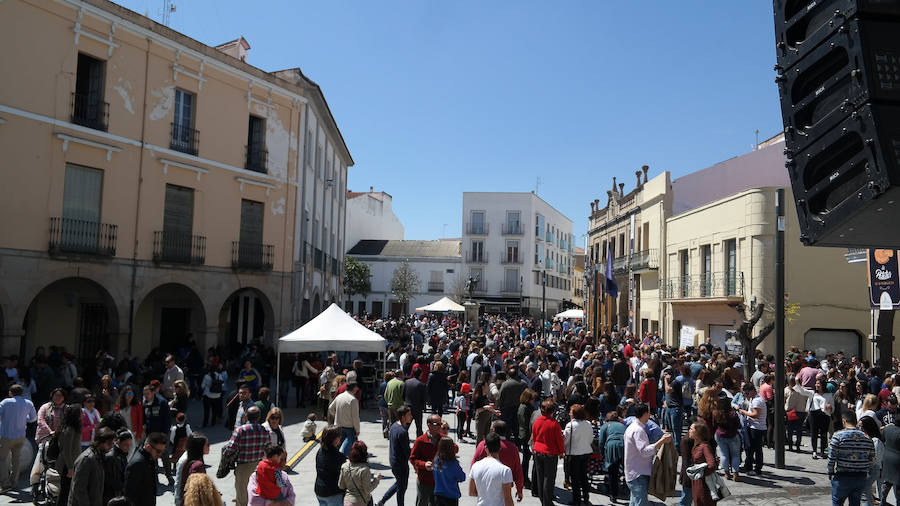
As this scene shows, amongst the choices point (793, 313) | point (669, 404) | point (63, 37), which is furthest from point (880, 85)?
point (793, 313)

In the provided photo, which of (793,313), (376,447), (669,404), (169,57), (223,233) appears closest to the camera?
(669,404)

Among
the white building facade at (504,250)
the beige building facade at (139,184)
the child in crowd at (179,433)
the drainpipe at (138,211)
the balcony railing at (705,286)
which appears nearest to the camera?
the child in crowd at (179,433)

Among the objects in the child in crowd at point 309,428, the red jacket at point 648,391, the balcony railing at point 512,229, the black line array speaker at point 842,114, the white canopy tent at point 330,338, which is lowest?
the child in crowd at point 309,428

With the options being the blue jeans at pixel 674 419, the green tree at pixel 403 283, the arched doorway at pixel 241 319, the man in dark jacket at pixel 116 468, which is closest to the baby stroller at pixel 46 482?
the man in dark jacket at pixel 116 468

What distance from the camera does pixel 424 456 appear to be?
734cm

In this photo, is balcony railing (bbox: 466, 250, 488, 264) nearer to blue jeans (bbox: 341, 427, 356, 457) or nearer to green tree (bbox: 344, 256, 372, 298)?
green tree (bbox: 344, 256, 372, 298)

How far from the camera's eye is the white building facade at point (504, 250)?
6250cm

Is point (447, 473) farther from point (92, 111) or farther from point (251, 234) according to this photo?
point (251, 234)

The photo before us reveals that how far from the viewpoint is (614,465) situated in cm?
904

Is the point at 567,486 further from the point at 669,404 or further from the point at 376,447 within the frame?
the point at 376,447

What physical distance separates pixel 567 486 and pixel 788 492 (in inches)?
127

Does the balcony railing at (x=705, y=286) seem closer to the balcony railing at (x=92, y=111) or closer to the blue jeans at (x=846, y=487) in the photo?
the blue jeans at (x=846, y=487)

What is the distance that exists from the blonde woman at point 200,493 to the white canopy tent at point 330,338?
887 centimetres

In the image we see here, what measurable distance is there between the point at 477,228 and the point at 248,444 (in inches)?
2236
